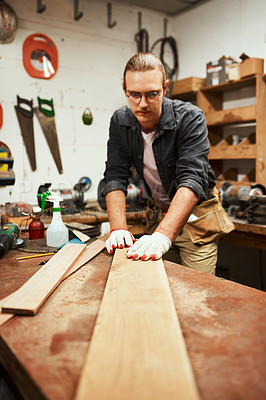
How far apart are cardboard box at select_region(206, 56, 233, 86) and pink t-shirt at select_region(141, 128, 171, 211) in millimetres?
1878

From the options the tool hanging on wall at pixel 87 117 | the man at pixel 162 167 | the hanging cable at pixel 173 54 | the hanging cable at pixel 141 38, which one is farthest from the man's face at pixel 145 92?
the hanging cable at pixel 173 54

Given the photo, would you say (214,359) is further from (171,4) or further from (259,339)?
(171,4)

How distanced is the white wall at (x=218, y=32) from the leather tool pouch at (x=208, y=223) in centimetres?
211

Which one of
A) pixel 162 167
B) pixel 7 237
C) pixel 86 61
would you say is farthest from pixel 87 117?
pixel 7 237

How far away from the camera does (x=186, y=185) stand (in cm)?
174

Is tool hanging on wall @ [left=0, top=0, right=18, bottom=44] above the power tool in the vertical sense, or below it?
above

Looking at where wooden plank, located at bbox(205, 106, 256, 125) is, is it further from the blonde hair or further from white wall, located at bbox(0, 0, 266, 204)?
the blonde hair

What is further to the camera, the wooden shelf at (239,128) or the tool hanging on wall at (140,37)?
the tool hanging on wall at (140,37)

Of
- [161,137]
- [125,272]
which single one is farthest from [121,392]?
[161,137]

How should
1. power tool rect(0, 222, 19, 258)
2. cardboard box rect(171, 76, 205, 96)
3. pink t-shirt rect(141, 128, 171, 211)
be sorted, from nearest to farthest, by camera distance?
power tool rect(0, 222, 19, 258) → pink t-shirt rect(141, 128, 171, 211) → cardboard box rect(171, 76, 205, 96)

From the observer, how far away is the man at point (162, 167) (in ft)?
5.53

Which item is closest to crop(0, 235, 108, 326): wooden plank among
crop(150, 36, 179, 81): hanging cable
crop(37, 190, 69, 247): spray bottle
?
crop(37, 190, 69, 247): spray bottle

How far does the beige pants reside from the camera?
7.11ft

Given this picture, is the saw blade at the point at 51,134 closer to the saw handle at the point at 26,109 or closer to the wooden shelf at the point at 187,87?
the saw handle at the point at 26,109
